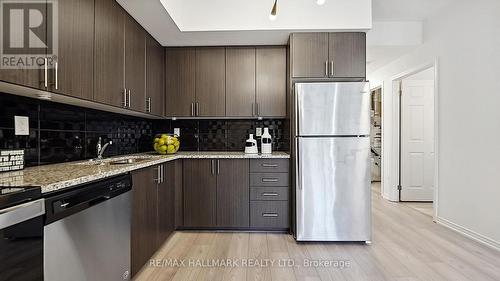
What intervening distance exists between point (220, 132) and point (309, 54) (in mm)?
1524

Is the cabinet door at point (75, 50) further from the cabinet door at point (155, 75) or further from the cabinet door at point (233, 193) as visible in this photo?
the cabinet door at point (233, 193)

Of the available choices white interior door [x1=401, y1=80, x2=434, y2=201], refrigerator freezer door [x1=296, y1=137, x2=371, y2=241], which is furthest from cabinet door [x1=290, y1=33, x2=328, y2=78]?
white interior door [x1=401, y1=80, x2=434, y2=201]

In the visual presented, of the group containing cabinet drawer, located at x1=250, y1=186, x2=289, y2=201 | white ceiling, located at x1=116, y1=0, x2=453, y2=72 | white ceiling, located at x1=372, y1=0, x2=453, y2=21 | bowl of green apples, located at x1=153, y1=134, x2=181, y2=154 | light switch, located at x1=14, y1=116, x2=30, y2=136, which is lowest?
cabinet drawer, located at x1=250, y1=186, x2=289, y2=201

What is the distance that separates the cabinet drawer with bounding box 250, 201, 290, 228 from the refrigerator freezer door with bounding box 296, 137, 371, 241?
0.90 ft

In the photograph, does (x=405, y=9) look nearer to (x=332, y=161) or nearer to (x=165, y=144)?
(x=332, y=161)

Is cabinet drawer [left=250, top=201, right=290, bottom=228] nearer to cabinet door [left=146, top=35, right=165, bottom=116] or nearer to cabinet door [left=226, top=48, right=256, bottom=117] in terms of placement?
cabinet door [left=226, top=48, right=256, bottom=117]

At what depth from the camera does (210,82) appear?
3.30m

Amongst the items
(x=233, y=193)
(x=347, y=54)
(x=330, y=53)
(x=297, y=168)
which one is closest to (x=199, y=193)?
(x=233, y=193)

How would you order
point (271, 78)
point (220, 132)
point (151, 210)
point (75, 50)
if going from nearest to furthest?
point (75, 50), point (151, 210), point (271, 78), point (220, 132)

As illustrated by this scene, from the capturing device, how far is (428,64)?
3.56 m

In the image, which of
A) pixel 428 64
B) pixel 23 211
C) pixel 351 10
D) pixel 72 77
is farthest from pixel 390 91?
pixel 23 211

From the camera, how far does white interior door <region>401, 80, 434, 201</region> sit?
4.46 m

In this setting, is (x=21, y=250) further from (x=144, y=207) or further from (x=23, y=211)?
→ (x=144, y=207)

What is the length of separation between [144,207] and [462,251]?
9.63ft
